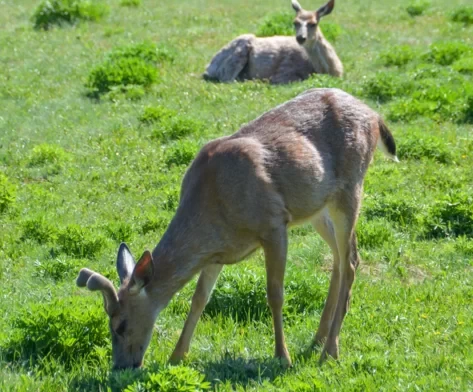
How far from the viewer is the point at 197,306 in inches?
295

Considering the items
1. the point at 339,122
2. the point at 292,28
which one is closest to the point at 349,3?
the point at 292,28

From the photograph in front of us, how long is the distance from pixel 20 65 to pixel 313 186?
10.4 metres

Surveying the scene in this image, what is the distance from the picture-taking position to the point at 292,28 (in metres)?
19.0

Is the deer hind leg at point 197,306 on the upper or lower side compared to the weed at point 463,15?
upper

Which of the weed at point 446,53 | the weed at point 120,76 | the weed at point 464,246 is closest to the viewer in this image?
the weed at point 464,246

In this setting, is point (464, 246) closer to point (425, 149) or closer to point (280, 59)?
point (425, 149)

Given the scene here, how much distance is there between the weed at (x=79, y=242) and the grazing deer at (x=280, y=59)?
733 cm

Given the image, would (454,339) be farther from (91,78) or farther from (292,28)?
(292,28)

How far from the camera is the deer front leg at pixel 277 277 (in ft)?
23.2

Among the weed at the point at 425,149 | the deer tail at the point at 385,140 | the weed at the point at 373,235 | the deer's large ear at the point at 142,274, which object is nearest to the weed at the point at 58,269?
the deer's large ear at the point at 142,274

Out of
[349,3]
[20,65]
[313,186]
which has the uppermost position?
[313,186]

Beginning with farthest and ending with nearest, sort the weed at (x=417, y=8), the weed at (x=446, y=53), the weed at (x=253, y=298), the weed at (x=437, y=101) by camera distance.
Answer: the weed at (x=417, y=8), the weed at (x=446, y=53), the weed at (x=437, y=101), the weed at (x=253, y=298)

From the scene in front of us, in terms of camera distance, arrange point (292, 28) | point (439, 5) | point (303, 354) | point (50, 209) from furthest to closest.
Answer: point (439, 5)
point (292, 28)
point (50, 209)
point (303, 354)

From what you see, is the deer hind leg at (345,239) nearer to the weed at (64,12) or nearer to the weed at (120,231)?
the weed at (120,231)
